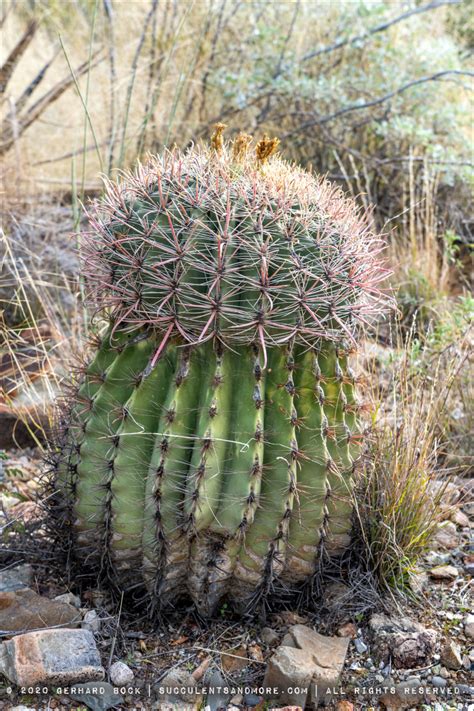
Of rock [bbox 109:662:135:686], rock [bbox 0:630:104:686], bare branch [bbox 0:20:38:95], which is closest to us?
rock [bbox 0:630:104:686]

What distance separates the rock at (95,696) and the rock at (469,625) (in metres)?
1.02

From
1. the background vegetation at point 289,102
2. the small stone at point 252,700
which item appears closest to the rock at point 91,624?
the small stone at point 252,700

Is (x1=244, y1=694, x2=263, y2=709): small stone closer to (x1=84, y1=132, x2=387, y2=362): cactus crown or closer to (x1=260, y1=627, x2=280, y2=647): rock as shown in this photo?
(x1=260, y1=627, x2=280, y2=647): rock

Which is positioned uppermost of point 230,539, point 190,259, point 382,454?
point 190,259

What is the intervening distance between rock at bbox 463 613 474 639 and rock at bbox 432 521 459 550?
1.16ft

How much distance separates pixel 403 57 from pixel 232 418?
5.22 metres

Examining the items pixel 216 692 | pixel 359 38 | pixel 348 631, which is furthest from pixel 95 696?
pixel 359 38

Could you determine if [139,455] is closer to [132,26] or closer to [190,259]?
[190,259]

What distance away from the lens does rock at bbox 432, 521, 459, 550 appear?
2.65 metres

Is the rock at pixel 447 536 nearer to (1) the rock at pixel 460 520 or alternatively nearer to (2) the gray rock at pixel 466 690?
(1) the rock at pixel 460 520

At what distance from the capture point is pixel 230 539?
209 centimetres

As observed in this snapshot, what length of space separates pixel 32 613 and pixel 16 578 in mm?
281

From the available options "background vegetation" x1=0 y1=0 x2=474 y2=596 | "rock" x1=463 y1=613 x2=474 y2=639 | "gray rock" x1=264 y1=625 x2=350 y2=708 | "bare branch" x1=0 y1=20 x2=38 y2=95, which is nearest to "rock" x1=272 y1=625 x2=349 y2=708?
"gray rock" x1=264 y1=625 x2=350 y2=708

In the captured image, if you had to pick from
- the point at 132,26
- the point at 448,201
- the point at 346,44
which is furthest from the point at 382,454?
the point at 132,26
